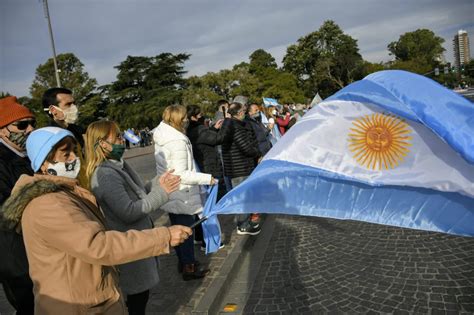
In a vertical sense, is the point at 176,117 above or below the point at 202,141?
above

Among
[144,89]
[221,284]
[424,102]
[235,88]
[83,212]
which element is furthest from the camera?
[144,89]

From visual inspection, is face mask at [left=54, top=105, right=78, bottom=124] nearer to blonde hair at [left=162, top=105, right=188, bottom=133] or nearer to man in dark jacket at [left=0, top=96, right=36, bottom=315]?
man in dark jacket at [left=0, top=96, right=36, bottom=315]

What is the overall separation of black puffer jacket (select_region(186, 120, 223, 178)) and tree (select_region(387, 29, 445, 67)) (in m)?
89.2

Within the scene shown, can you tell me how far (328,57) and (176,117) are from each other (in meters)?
64.8

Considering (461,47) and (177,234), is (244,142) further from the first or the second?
(461,47)

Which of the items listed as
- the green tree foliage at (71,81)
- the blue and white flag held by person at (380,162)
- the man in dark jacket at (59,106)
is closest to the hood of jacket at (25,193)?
the blue and white flag held by person at (380,162)

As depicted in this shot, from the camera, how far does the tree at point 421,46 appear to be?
271ft

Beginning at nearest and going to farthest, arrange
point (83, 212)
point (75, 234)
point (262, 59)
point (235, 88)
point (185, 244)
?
point (75, 234)
point (83, 212)
point (185, 244)
point (235, 88)
point (262, 59)

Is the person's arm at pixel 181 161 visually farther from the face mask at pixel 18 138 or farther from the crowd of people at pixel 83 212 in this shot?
the face mask at pixel 18 138

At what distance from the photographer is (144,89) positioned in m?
54.2

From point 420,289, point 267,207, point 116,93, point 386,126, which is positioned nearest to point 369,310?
point 420,289

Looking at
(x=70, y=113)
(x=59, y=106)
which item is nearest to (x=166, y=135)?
(x=70, y=113)

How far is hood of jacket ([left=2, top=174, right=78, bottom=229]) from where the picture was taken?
1586 mm

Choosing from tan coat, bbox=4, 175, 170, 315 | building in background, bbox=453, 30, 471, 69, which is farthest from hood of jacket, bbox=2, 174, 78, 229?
building in background, bbox=453, 30, 471, 69
